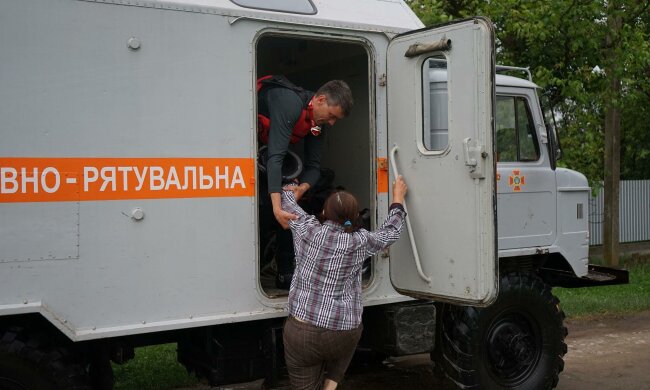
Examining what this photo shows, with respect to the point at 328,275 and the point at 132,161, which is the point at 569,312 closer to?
the point at 328,275

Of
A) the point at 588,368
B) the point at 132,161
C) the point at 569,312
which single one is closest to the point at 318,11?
the point at 132,161

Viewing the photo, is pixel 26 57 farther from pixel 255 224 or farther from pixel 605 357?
pixel 605 357

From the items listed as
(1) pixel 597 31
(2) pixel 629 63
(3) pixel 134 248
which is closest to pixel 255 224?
(3) pixel 134 248

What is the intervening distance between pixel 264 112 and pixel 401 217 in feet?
4.05

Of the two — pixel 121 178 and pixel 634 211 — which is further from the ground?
pixel 121 178

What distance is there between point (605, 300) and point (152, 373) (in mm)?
6567

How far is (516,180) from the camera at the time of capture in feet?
18.2

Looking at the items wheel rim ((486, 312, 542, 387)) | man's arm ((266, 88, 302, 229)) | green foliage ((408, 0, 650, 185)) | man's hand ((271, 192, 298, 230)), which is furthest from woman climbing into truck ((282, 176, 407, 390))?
green foliage ((408, 0, 650, 185))

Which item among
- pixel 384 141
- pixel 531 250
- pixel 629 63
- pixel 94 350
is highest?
pixel 629 63

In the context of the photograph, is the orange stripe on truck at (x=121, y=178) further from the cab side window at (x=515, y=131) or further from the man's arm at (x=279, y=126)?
the cab side window at (x=515, y=131)

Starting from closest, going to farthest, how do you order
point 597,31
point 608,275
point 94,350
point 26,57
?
1. point 26,57
2. point 94,350
3. point 608,275
4. point 597,31

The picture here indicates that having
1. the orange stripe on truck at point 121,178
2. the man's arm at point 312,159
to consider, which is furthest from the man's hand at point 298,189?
the orange stripe on truck at point 121,178

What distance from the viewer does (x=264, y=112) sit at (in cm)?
488

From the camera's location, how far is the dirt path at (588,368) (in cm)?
623
